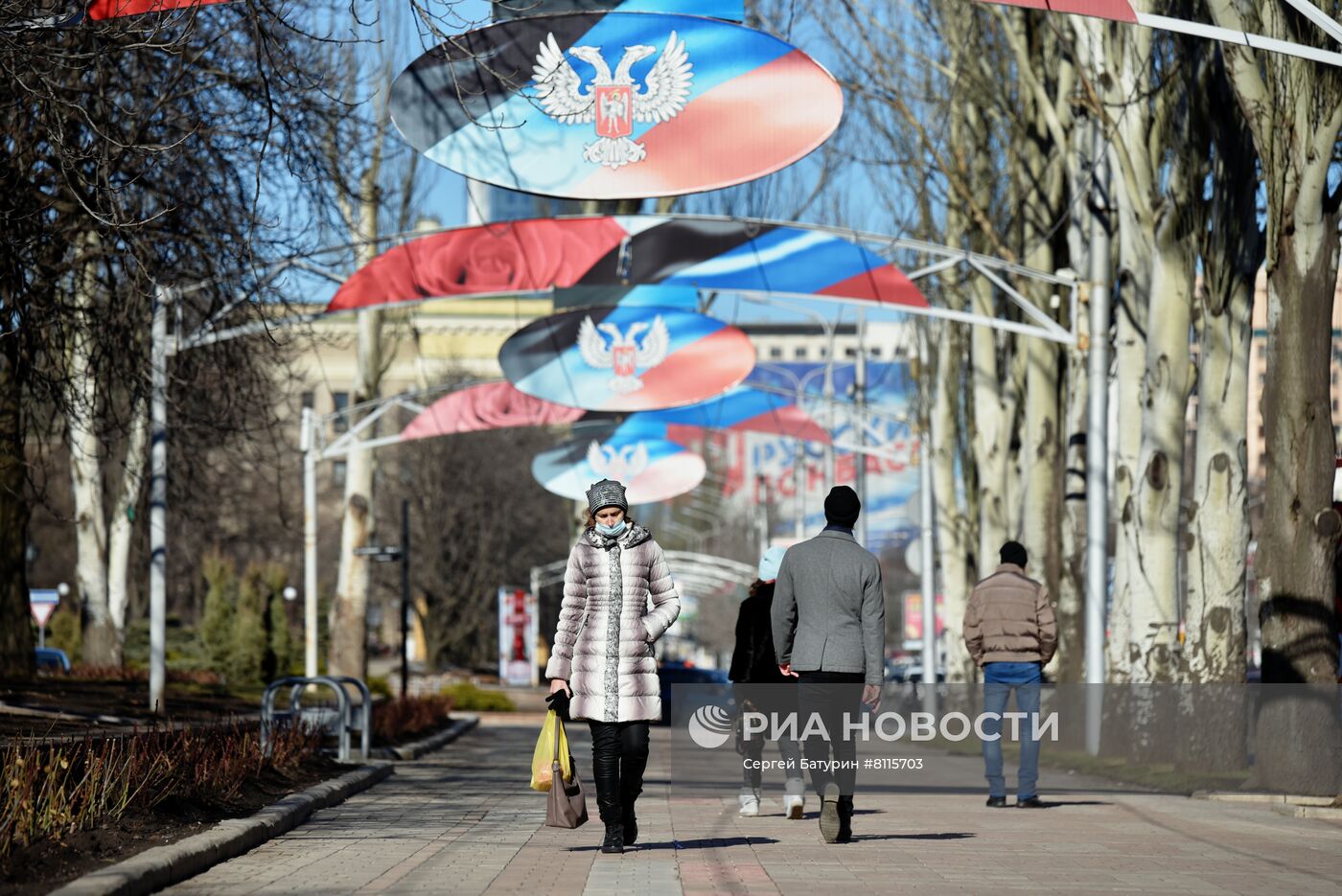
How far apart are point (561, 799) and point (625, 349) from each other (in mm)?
14737

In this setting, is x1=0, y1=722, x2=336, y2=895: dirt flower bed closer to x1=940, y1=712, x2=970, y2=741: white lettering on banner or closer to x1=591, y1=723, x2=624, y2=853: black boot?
x1=591, y1=723, x2=624, y2=853: black boot

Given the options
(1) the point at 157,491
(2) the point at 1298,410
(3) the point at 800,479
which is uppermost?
(3) the point at 800,479

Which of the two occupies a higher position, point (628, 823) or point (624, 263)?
point (624, 263)

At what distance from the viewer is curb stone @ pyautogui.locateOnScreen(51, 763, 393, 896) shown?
328 inches

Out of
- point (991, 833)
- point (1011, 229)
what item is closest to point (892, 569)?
point (1011, 229)

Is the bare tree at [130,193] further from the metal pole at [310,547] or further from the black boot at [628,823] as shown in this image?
the metal pole at [310,547]

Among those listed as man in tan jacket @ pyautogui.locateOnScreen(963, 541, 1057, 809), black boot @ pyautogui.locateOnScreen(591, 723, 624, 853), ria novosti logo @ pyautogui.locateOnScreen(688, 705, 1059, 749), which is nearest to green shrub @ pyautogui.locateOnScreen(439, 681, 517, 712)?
ria novosti logo @ pyautogui.locateOnScreen(688, 705, 1059, 749)

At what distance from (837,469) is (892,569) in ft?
178

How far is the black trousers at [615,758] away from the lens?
10.5m

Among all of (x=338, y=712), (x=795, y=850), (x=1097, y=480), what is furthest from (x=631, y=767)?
(x=1097, y=480)

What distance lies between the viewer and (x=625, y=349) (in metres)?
25.0

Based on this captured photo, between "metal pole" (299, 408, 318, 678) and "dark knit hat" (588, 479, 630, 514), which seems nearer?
"dark knit hat" (588, 479, 630, 514)

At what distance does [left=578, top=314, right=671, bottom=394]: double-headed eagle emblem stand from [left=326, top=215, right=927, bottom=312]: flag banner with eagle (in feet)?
2.63

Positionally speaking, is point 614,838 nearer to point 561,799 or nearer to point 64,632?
Answer: point 561,799
